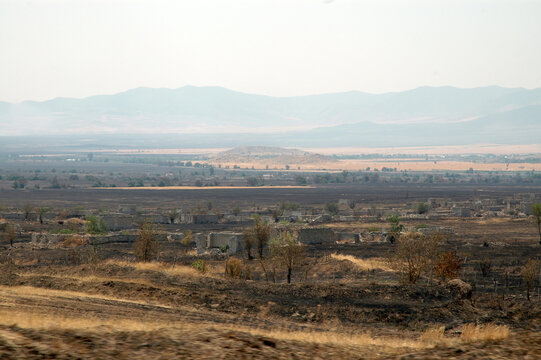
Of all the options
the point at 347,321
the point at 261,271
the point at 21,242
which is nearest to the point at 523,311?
the point at 347,321

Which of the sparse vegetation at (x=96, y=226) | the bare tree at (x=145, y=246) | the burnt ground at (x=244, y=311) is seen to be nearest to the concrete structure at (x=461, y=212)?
the burnt ground at (x=244, y=311)

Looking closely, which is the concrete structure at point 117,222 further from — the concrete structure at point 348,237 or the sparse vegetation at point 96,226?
the concrete structure at point 348,237

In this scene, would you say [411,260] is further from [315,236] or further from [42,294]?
[315,236]

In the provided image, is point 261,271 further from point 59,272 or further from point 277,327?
point 277,327

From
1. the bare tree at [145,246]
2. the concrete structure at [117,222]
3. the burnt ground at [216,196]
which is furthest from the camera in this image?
the burnt ground at [216,196]

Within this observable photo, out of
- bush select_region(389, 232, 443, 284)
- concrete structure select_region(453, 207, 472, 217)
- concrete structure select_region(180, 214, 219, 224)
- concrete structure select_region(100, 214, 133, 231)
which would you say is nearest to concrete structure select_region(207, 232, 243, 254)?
bush select_region(389, 232, 443, 284)

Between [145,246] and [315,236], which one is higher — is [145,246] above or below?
above

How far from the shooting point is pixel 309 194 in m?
120

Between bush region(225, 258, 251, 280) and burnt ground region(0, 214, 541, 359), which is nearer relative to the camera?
burnt ground region(0, 214, 541, 359)

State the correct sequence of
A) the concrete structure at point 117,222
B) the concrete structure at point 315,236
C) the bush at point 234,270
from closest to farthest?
the bush at point 234,270 → the concrete structure at point 315,236 → the concrete structure at point 117,222

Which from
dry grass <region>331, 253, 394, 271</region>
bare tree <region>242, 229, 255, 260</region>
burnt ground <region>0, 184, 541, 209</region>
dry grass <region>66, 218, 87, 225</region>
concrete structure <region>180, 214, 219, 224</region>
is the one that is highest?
bare tree <region>242, 229, 255, 260</region>

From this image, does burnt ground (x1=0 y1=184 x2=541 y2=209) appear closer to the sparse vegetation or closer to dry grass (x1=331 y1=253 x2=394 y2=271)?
the sparse vegetation

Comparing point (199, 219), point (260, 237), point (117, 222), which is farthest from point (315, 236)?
point (199, 219)

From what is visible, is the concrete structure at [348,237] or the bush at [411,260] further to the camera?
the concrete structure at [348,237]
